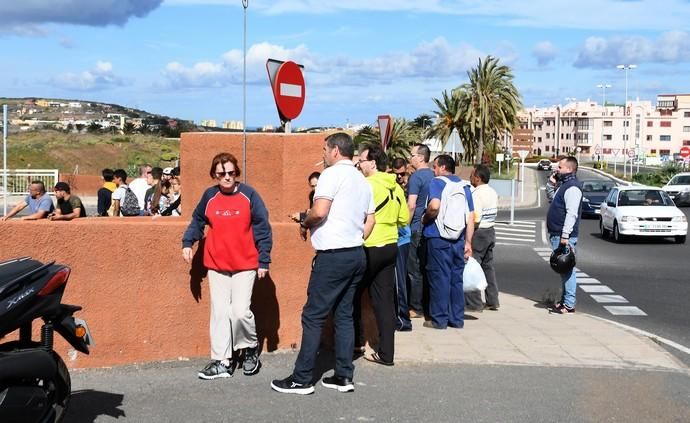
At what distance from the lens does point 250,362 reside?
269 inches

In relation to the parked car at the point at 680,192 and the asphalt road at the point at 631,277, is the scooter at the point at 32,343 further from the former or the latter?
the parked car at the point at 680,192

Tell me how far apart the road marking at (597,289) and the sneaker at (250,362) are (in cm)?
824

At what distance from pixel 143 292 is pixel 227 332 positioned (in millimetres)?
859

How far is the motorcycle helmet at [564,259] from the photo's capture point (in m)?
10.3

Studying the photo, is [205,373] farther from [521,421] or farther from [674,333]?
[674,333]

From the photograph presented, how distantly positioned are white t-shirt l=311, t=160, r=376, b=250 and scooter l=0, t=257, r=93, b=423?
1899 mm

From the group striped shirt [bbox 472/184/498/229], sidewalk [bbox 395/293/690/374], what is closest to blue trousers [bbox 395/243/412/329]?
sidewalk [bbox 395/293/690/374]

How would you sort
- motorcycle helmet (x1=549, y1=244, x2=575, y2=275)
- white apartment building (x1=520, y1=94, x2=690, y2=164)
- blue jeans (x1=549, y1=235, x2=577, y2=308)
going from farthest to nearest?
white apartment building (x1=520, y1=94, x2=690, y2=164) < blue jeans (x1=549, y1=235, x2=577, y2=308) < motorcycle helmet (x1=549, y1=244, x2=575, y2=275)

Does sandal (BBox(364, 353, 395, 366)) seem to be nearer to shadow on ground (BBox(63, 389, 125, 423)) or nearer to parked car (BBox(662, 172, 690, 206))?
shadow on ground (BBox(63, 389, 125, 423))

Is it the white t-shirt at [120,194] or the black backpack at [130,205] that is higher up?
the white t-shirt at [120,194]

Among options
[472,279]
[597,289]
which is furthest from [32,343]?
[597,289]

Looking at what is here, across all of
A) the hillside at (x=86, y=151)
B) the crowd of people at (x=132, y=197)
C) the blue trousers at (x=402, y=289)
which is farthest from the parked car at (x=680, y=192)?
the blue trousers at (x=402, y=289)

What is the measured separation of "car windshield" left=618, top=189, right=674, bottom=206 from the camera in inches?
918

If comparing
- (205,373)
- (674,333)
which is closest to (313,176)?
(205,373)
